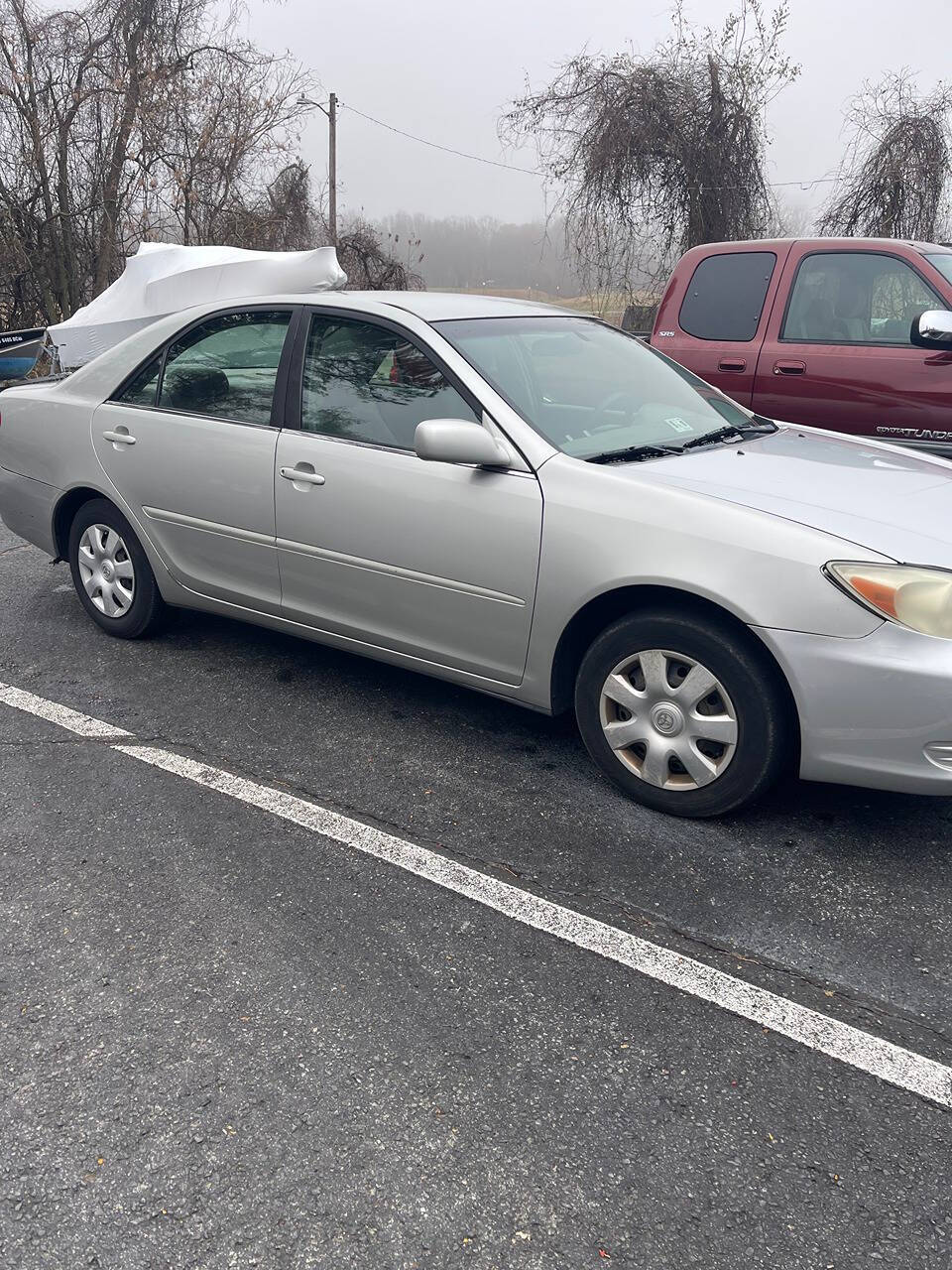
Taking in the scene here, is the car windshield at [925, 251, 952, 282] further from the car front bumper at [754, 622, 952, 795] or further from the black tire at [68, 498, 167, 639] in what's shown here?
the black tire at [68, 498, 167, 639]

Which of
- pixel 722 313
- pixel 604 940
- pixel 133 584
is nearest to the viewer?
pixel 604 940

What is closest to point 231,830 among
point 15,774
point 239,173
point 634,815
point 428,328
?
point 15,774

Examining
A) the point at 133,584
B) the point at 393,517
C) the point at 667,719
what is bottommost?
the point at 133,584

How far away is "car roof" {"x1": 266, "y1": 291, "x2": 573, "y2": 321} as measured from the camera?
3.97m

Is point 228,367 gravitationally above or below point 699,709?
above

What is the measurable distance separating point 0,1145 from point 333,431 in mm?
2564

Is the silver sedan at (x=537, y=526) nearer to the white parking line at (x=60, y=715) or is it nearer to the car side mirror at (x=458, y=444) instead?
the car side mirror at (x=458, y=444)

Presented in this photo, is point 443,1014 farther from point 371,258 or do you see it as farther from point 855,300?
point 371,258

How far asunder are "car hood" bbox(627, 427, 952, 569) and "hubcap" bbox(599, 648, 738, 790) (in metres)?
0.54

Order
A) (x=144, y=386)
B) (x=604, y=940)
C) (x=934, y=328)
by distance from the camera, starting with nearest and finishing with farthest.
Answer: (x=604, y=940) < (x=144, y=386) < (x=934, y=328)

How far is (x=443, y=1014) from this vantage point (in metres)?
2.45

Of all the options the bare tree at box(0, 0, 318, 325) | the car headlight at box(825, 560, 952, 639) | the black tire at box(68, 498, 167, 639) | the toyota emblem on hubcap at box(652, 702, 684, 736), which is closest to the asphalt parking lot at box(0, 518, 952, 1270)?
the toyota emblem on hubcap at box(652, 702, 684, 736)

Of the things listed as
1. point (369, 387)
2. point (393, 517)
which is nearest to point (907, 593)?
point (393, 517)

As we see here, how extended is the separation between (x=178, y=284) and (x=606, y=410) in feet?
12.1
